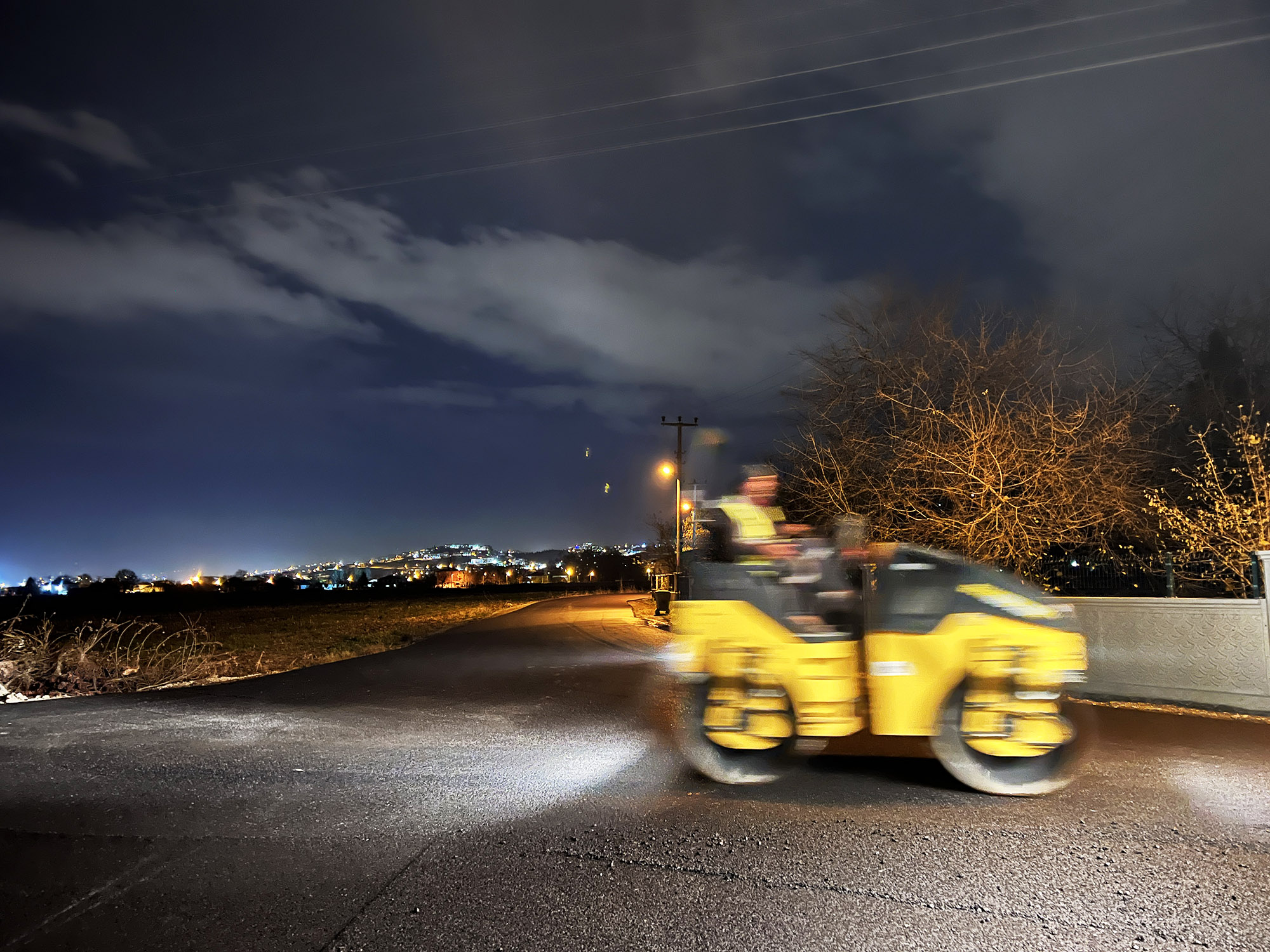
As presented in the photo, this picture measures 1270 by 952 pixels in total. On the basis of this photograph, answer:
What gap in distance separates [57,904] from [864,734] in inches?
267

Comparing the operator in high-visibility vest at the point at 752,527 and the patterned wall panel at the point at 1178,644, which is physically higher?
the operator in high-visibility vest at the point at 752,527

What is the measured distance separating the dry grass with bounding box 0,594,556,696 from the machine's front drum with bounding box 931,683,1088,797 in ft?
38.9

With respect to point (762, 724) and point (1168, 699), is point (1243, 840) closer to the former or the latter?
point (762, 724)

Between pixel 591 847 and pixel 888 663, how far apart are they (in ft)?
8.31

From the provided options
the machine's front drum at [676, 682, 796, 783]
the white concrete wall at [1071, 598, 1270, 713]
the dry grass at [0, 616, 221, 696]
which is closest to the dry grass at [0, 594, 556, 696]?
the dry grass at [0, 616, 221, 696]

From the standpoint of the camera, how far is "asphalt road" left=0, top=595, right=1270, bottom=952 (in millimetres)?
3965

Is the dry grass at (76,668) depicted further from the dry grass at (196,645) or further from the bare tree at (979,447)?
the bare tree at (979,447)

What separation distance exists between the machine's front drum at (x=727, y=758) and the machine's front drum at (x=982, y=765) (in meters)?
1.14

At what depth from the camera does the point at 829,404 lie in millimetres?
16719

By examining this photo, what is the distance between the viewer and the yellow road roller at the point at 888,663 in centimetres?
598

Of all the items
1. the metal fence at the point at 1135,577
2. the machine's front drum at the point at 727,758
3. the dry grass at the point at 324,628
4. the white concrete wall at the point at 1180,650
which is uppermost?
the metal fence at the point at 1135,577

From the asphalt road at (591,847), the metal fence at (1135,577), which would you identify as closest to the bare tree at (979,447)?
the metal fence at (1135,577)

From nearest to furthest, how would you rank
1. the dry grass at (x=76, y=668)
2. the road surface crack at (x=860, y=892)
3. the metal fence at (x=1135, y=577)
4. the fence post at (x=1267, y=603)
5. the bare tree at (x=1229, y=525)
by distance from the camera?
1. the road surface crack at (x=860, y=892)
2. the fence post at (x=1267, y=603)
3. the bare tree at (x=1229, y=525)
4. the dry grass at (x=76, y=668)
5. the metal fence at (x=1135, y=577)

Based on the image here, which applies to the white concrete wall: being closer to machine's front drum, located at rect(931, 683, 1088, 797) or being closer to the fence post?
the fence post
